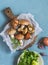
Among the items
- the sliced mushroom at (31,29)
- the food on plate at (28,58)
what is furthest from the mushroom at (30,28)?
the food on plate at (28,58)

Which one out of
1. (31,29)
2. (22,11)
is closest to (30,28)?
(31,29)

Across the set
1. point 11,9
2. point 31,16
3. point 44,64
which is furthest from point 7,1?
point 44,64

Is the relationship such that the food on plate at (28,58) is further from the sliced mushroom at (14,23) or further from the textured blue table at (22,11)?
the sliced mushroom at (14,23)

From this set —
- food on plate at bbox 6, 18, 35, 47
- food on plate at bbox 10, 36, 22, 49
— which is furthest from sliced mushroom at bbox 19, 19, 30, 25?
food on plate at bbox 10, 36, 22, 49

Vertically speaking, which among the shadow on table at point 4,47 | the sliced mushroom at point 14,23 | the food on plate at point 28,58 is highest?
the sliced mushroom at point 14,23

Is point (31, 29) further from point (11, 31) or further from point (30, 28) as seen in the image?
point (11, 31)

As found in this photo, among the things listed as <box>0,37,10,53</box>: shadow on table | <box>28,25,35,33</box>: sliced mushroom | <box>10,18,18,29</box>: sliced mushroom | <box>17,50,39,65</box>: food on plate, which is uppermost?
<box>10,18,18,29</box>: sliced mushroom

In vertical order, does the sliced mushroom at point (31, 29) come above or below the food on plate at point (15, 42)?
above

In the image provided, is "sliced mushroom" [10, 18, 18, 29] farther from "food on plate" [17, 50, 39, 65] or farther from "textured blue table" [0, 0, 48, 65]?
"food on plate" [17, 50, 39, 65]
